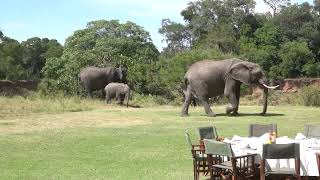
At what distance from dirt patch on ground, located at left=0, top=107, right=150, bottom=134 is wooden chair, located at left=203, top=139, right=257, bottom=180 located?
11966 millimetres

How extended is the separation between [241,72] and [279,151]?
1816cm

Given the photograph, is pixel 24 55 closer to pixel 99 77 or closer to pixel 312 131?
pixel 99 77

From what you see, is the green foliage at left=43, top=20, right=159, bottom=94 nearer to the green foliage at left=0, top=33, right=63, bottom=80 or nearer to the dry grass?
the green foliage at left=0, top=33, right=63, bottom=80

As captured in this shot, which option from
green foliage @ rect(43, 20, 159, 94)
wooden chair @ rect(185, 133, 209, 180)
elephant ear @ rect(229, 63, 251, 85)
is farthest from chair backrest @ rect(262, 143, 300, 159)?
green foliage @ rect(43, 20, 159, 94)

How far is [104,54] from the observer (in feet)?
159

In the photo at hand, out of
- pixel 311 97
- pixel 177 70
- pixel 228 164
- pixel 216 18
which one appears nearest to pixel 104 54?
pixel 177 70

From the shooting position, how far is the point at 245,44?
223ft

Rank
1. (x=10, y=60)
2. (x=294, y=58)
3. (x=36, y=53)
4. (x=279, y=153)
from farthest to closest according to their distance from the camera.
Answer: (x=36, y=53)
(x=10, y=60)
(x=294, y=58)
(x=279, y=153)

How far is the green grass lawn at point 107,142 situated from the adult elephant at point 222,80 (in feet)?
3.26

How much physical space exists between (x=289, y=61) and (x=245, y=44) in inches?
276

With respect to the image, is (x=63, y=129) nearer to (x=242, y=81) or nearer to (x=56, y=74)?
(x=242, y=81)

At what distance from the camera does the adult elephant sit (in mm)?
27281

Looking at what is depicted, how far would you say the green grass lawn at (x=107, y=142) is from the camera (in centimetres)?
1295

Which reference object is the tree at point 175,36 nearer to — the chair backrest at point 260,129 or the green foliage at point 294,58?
the green foliage at point 294,58
